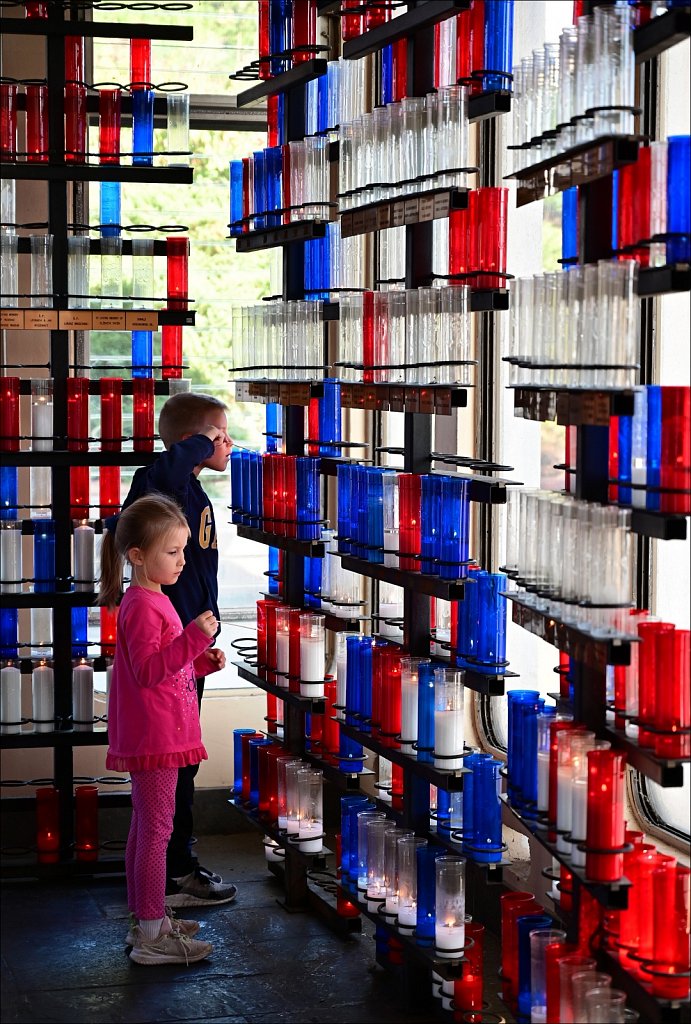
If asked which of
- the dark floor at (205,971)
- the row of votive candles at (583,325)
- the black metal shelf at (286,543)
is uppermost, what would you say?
the row of votive candles at (583,325)

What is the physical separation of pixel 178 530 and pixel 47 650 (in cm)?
167

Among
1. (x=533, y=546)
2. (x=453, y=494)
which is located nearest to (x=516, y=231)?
(x=453, y=494)

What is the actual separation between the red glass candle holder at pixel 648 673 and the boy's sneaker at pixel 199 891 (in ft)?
8.79

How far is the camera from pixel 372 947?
508cm

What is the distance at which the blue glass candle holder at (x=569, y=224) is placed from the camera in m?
3.66

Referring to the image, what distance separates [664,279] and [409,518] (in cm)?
135

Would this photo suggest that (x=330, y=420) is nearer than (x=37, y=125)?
Yes

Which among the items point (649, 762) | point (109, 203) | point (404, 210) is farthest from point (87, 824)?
point (649, 762)

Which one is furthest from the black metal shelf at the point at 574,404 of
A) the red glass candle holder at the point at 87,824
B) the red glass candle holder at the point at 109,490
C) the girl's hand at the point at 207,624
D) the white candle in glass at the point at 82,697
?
the red glass candle holder at the point at 87,824

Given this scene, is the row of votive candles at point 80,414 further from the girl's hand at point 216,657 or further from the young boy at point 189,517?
the girl's hand at point 216,657

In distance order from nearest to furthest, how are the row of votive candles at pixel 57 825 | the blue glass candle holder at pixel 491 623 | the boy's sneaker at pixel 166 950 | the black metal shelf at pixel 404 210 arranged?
the black metal shelf at pixel 404 210, the blue glass candle holder at pixel 491 623, the boy's sneaker at pixel 166 950, the row of votive candles at pixel 57 825

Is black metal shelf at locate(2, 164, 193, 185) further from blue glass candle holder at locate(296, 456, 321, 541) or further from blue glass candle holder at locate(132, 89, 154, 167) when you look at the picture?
Answer: blue glass candle holder at locate(296, 456, 321, 541)

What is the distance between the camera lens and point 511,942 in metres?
3.91

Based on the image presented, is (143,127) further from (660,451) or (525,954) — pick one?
(525,954)
